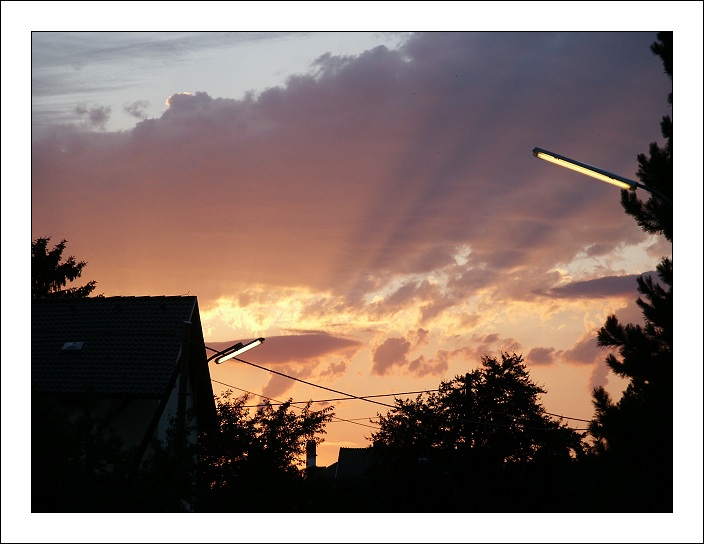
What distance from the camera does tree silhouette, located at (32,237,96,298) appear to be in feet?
178

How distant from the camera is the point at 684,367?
10867 millimetres

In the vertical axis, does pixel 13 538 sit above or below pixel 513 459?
above

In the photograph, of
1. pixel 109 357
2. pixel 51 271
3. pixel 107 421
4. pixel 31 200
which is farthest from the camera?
pixel 51 271

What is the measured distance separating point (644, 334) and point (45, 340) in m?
16.6

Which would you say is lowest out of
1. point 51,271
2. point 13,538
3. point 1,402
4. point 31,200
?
point 13,538

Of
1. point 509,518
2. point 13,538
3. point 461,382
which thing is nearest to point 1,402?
point 13,538

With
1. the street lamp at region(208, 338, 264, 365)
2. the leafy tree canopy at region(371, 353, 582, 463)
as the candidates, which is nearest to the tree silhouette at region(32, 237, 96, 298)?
the leafy tree canopy at region(371, 353, 582, 463)

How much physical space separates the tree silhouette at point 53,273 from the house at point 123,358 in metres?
30.5

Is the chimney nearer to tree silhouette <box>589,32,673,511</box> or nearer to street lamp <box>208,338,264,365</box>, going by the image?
street lamp <box>208,338,264,365</box>

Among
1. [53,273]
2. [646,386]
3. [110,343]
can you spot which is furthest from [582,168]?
[53,273]

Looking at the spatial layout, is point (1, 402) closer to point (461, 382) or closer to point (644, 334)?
point (644, 334)

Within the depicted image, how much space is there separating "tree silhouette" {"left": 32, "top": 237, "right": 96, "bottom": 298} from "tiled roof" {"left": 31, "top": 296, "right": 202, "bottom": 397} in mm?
30603

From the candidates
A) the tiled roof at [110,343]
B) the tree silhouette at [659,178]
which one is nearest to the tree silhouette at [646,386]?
the tree silhouette at [659,178]

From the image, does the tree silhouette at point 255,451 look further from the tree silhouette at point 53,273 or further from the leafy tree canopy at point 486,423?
the tree silhouette at point 53,273
